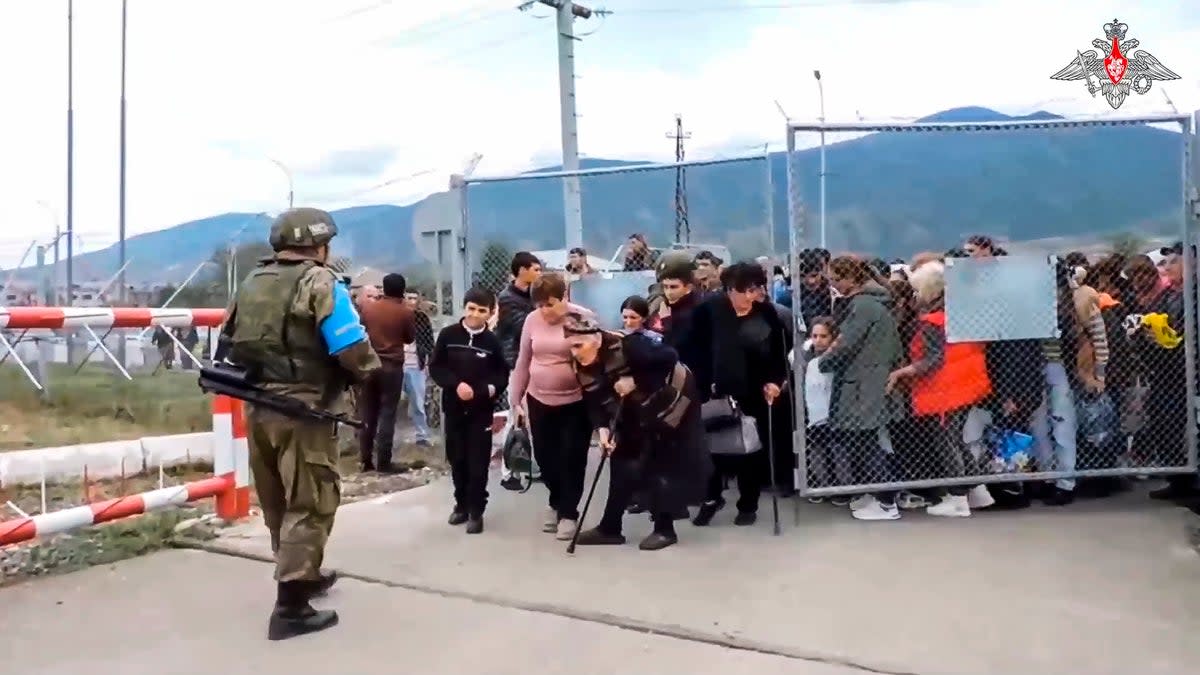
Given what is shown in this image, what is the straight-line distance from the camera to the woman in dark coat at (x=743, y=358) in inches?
256

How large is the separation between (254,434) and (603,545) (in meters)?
2.23

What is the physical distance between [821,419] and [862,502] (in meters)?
0.63

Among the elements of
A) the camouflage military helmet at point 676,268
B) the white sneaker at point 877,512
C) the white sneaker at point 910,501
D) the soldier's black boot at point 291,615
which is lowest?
the soldier's black boot at point 291,615

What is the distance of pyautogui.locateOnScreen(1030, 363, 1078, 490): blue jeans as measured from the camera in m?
6.65

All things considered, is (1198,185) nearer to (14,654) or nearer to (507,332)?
(507,332)

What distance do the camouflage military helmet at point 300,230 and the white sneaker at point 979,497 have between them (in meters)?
4.26

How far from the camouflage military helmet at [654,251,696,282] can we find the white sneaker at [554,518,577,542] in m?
1.60

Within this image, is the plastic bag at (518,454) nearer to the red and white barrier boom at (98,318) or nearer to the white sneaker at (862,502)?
the red and white barrier boom at (98,318)

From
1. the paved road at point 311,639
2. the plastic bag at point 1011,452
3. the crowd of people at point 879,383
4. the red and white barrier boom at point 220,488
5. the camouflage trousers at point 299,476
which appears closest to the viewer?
the paved road at point 311,639

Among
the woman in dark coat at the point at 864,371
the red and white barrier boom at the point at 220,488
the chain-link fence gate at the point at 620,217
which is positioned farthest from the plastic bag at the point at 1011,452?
the red and white barrier boom at the point at 220,488

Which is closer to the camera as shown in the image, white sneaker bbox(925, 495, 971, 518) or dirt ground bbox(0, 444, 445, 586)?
dirt ground bbox(0, 444, 445, 586)

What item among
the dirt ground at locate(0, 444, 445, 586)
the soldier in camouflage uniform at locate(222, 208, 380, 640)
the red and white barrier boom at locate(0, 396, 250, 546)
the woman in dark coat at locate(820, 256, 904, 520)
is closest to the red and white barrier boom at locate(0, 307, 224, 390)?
the red and white barrier boom at locate(0, 396, 250, 546)

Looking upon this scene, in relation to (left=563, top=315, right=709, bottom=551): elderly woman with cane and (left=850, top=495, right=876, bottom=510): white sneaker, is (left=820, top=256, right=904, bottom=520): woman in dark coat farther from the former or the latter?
(left=563, top=315, right=709, bottom=551): elderly woman with cane

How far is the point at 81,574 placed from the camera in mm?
5770
